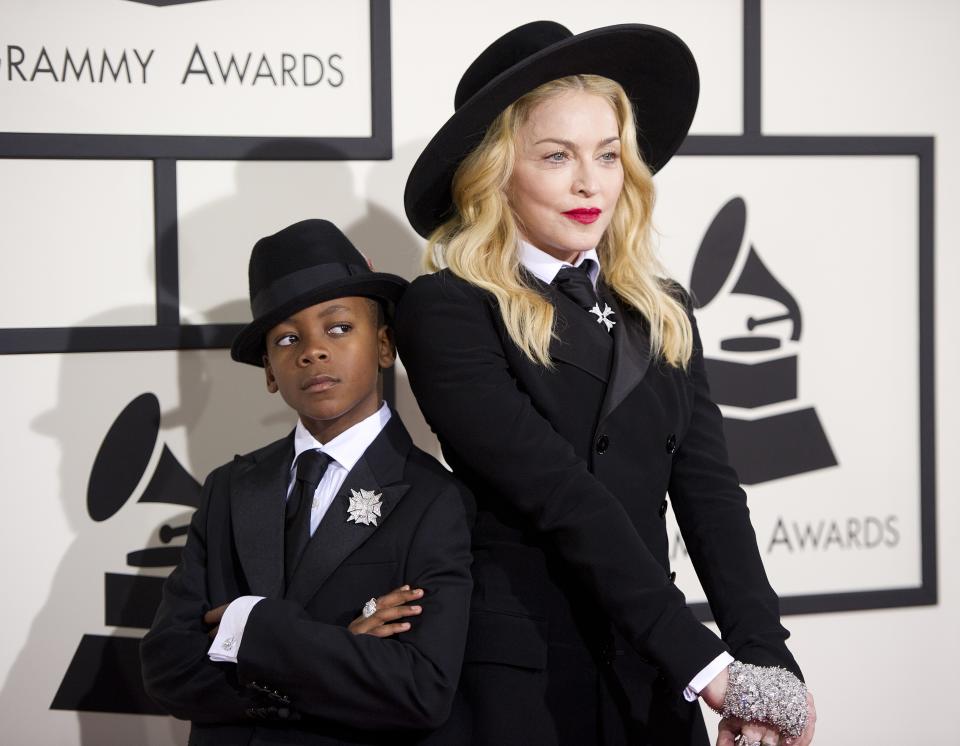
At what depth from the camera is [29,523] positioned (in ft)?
8.11

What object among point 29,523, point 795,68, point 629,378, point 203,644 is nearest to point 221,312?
point 29,523

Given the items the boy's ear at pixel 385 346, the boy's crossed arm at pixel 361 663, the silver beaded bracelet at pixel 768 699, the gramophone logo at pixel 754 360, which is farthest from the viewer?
the gramophone logo at pixel 754 360

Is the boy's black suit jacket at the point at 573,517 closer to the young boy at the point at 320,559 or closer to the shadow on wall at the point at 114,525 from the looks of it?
the young boy at the point at 320,559

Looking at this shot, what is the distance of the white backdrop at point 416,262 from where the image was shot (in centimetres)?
246

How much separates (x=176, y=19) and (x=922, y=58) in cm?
197

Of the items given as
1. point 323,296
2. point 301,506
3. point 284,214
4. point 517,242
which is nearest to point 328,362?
point 323,296

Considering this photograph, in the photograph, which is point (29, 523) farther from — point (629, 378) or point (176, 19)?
point (629, 378)

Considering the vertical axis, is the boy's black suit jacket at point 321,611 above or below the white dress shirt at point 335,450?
below

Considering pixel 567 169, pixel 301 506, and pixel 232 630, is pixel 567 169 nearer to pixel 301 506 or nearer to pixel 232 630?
pixel 301 506

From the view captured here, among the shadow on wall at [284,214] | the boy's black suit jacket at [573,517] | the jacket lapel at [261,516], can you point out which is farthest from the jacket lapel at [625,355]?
the shadow on wall at [284,214]

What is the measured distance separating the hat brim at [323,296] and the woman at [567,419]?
0.11 meters

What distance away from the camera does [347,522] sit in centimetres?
181

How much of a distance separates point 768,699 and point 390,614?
0.60 metres

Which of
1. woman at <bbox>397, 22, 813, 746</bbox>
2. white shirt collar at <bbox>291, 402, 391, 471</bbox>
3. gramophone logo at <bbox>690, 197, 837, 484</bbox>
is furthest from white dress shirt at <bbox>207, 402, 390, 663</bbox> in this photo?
gramophone logo at <bbox>690, 197, 837, 484</bbox>
